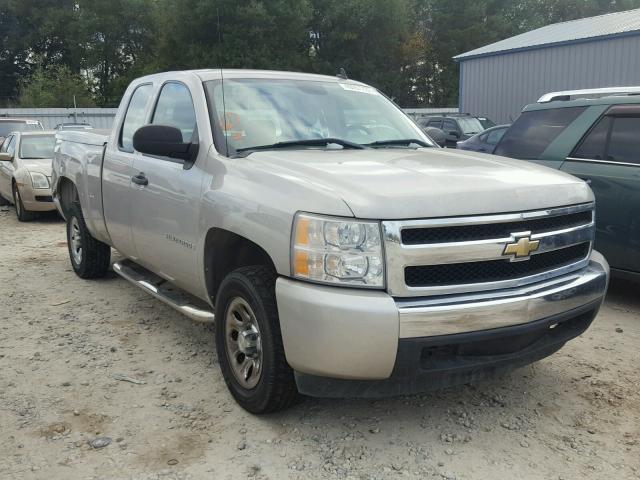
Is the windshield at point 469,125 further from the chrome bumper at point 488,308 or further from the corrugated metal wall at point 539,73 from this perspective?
the chrome bumper at point 488,308

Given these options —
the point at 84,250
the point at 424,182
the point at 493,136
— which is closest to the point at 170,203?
the point at 424,182

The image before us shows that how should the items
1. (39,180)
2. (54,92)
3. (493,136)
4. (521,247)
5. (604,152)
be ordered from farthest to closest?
(54,92), (493,136), (39,180), (604,152), (521,247)

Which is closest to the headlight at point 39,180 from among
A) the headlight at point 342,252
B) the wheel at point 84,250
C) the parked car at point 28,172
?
the parked car at point 28,172

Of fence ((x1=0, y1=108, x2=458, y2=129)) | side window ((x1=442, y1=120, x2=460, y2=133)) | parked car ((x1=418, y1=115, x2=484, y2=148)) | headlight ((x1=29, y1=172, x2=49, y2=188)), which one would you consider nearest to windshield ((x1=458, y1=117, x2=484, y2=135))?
parked car ((x1=418, y1=115, x2=484, y2=148))

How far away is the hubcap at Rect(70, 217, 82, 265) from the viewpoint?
6410 mm

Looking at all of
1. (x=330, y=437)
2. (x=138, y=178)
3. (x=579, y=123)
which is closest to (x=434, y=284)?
(x=330, y=437)

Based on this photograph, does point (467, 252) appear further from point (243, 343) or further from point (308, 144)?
point (308, 144)

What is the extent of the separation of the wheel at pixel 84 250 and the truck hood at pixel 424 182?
3.14 metres

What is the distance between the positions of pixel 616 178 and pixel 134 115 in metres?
3.89

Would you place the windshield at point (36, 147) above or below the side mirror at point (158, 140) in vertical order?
below

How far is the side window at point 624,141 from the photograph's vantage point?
17.0ft

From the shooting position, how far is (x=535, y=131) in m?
6.02

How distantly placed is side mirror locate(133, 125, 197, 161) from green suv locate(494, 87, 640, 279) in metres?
3.42

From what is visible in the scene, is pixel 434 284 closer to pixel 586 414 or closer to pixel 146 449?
pixel 586 414
